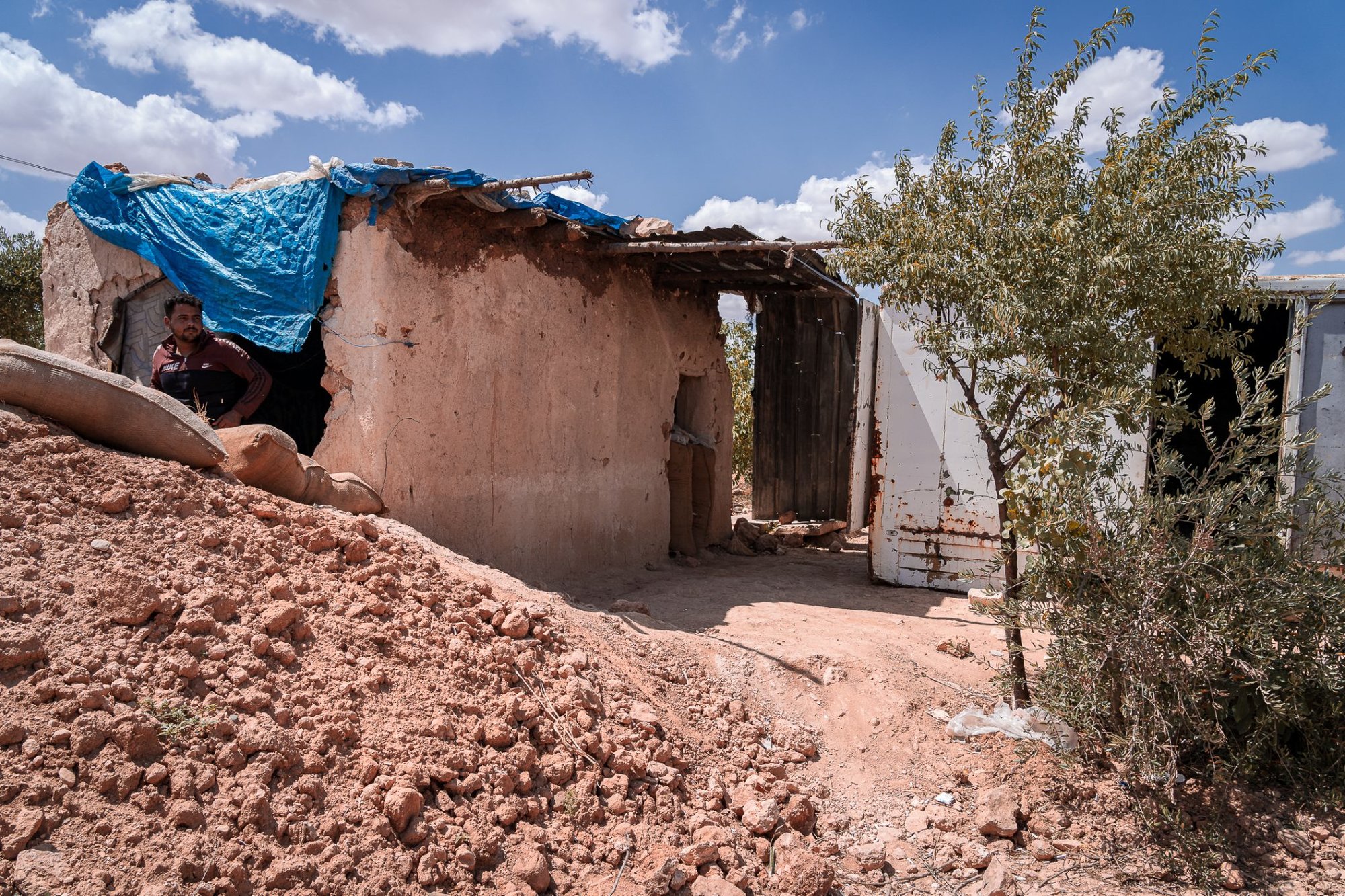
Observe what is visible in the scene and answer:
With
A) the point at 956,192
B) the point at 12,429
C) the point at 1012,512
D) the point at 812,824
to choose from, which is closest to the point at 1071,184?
the point at 956,192

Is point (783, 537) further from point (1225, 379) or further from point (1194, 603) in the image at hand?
point (1194, 603)

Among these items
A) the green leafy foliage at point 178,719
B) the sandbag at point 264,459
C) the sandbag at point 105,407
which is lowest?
the green leafy foliage at point 178,719

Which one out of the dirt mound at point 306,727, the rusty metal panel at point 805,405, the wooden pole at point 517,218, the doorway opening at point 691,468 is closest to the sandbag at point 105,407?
the dirt mound at point 306,727

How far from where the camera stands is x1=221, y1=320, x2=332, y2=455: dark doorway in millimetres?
6824

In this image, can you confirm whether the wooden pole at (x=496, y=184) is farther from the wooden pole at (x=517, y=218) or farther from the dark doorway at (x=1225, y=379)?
the dark doorway at (x=1225, y=379)

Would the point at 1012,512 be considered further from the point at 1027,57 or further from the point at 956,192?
the point at 1027,57

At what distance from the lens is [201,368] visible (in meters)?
5.10

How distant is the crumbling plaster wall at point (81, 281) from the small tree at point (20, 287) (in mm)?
6400

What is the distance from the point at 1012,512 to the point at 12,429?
405 centimetres

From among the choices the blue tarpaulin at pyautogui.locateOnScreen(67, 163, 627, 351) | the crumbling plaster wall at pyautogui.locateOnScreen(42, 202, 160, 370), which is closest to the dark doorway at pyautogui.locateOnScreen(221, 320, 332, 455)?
the crumbling plaster wall at pyautogui.locateOnScreen(42, 202, 160, 370)

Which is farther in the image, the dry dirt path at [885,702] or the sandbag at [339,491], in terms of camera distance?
the sandbag at [339,491]

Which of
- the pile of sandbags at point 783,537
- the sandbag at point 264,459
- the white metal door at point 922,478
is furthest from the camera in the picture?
the pile of sandbags at point 783,537

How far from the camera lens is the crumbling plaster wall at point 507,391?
16.7ft

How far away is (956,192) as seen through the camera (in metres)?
4.04
